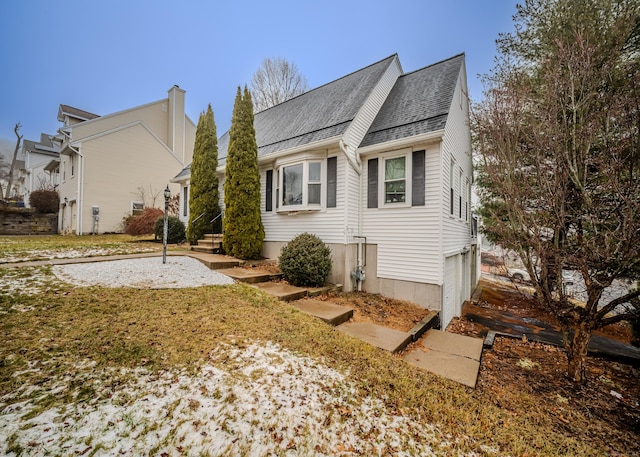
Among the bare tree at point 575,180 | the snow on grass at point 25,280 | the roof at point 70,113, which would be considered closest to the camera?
the bare tree at point 575,180

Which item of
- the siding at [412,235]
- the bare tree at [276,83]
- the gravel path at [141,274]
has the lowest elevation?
the gravel path at [141,274]

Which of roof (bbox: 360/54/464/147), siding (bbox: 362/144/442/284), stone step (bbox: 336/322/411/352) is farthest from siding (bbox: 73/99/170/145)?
stone step (bbox: 336/322/411/352)

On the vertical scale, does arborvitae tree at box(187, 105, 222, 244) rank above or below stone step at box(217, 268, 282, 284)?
above

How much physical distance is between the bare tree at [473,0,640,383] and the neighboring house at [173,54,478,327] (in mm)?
1698

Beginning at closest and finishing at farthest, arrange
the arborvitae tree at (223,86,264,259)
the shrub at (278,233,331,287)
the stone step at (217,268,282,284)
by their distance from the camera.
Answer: the stone step at (217,268,282,284), the shrub at (278,233,331,287), the arborvitae tree at (223,86,264,259)

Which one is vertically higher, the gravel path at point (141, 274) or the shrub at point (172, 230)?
the shrub at point (172, 230)

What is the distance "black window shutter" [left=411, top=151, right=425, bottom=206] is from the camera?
22.2ft

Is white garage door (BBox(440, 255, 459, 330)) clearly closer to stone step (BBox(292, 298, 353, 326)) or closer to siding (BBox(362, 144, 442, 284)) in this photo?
siding (BBox(362, 144, 442, 284))

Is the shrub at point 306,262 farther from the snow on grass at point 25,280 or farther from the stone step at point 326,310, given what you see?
the snow on grass at point 25,280

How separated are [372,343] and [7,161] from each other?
51530mm

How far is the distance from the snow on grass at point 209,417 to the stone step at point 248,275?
3.62 metres

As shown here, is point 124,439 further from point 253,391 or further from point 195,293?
point 195,293

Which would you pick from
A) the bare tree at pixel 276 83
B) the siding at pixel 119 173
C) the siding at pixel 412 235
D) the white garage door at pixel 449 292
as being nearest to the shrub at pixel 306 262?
the siding at pixel 412 235

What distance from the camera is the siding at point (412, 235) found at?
655cm
